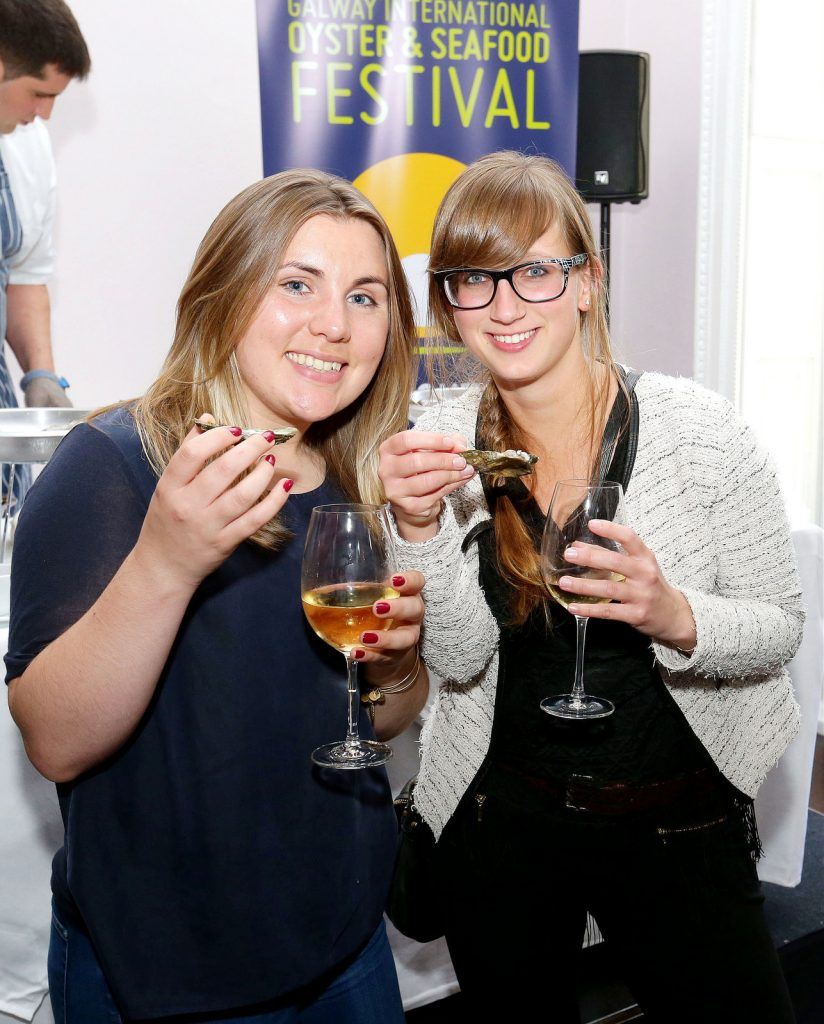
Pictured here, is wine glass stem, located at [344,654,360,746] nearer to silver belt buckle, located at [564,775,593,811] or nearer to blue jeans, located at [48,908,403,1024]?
blue jeans, located at [48,908,403,1024]

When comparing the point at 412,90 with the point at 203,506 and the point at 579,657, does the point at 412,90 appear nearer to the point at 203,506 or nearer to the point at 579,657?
the point at 579,657

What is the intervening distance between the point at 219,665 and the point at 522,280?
758mm

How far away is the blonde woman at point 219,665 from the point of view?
3.20 ft

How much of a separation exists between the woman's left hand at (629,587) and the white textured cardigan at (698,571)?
101 millimetres

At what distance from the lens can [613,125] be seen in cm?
450

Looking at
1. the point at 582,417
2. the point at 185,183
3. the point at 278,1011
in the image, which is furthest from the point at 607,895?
the point at 185,183

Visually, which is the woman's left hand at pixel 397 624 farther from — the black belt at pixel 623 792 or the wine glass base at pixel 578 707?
the black belt at pixel 623 792

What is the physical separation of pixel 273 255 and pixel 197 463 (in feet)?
1.33

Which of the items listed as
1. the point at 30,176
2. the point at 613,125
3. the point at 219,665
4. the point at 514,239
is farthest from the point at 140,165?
the point at 219,665

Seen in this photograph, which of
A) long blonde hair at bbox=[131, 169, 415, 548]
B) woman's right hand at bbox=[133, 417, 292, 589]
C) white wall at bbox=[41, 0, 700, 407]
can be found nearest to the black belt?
long blonde hair at bbox=[131, 169, 415, 548]

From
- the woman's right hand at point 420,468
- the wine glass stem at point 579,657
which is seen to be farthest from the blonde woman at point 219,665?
the wine glass stem at point 579,657

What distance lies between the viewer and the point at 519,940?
143 cm

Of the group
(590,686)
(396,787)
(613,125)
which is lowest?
(396,787)

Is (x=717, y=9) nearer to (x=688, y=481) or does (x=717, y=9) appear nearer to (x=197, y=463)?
(x=688, y=481)
